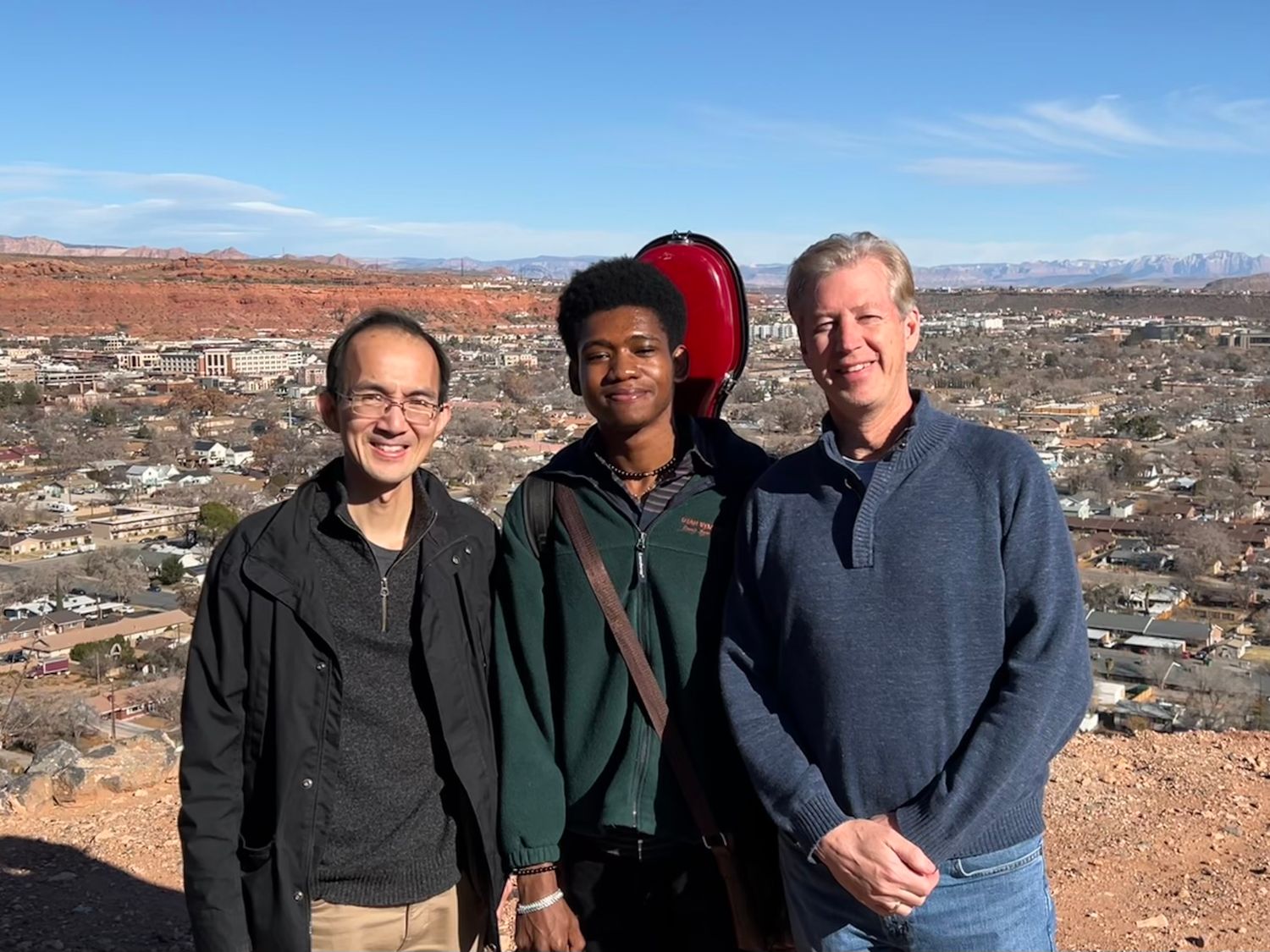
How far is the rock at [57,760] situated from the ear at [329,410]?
3.76m

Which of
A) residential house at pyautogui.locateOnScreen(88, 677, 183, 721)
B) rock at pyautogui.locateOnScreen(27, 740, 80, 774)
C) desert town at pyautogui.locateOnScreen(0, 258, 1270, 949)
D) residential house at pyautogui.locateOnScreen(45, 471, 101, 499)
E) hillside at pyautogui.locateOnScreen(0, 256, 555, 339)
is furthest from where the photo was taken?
hillside at pyautogui.locateOnScreen(0, 256, 555, 339)

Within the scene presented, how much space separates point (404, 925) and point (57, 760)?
3.85 meters

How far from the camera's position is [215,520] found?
2258 centimetres

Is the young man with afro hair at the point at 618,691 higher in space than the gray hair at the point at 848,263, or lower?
lower

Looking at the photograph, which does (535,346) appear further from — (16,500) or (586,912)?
(586,912)

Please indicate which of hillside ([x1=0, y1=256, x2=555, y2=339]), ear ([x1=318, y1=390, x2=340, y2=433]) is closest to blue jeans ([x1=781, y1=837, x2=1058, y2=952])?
ear ([x1=318, y1=390, x2=340, y2=433])

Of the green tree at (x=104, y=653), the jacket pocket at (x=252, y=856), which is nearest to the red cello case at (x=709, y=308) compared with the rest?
the jacket pocket at (x=252, y=856)

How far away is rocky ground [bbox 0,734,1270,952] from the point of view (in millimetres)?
3883

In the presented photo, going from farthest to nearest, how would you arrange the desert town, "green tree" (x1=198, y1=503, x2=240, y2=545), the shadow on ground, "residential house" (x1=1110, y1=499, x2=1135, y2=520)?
"residential house" (x1=1110, y1=499, x2=1135, y2=520)
"green tree" (x1=198, y1=503, x2=240, y2=545)
the desert town
the shadow on ground

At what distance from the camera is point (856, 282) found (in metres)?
1.99

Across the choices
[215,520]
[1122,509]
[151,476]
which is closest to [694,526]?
[215,520]

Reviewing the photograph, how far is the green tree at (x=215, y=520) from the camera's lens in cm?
2222

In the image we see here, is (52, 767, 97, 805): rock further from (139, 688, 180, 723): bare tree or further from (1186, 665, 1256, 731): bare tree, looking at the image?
(1186, 665, 1256, 731): bare tree

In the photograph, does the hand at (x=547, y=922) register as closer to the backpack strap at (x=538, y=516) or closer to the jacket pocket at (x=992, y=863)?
the backpack strap at (x=538, y=516)
